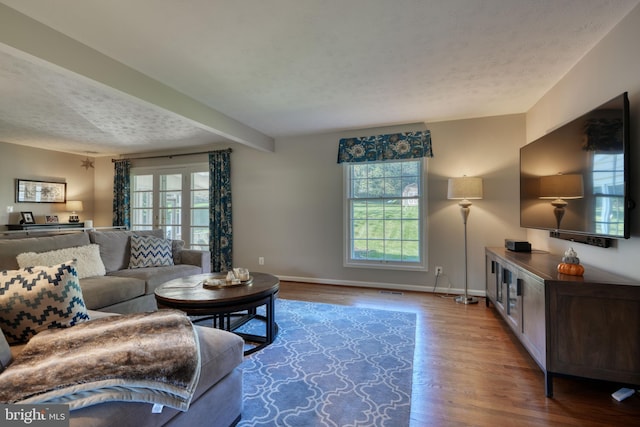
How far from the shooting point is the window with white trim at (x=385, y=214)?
420 cm

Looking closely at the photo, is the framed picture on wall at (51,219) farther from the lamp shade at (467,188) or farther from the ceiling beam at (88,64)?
the lamp shade at (467,188)

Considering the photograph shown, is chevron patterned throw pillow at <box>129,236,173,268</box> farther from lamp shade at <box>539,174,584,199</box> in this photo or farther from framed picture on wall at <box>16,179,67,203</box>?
lamp shade at <box>539,174,584,199</box>

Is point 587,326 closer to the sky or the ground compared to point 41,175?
closer to the ground

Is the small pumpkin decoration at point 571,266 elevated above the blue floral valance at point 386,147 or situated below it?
below

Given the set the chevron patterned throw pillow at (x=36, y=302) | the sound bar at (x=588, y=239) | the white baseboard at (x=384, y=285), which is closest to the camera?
the chevron patterned throw pillow at (x=36, y=302)

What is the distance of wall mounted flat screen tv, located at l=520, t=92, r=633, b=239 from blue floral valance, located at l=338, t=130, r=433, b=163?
1.40 m

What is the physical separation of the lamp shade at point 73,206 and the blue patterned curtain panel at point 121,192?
0.60m

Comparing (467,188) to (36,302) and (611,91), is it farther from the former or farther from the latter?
(36,302)

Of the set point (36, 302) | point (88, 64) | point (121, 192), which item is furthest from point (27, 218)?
point (36, 302)

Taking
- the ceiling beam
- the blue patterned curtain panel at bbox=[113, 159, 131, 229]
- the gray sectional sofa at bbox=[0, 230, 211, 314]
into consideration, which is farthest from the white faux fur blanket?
the blue patterned curtain panel at bbox=[113, 159, 131, 229]

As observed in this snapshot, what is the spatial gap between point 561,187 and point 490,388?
1685 mm

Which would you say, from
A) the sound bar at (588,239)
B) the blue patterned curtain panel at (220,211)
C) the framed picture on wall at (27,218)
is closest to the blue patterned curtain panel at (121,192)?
the framed picture on wall at (27,218)

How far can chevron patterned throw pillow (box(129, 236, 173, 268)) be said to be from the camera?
3.43m

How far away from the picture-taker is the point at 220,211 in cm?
514
